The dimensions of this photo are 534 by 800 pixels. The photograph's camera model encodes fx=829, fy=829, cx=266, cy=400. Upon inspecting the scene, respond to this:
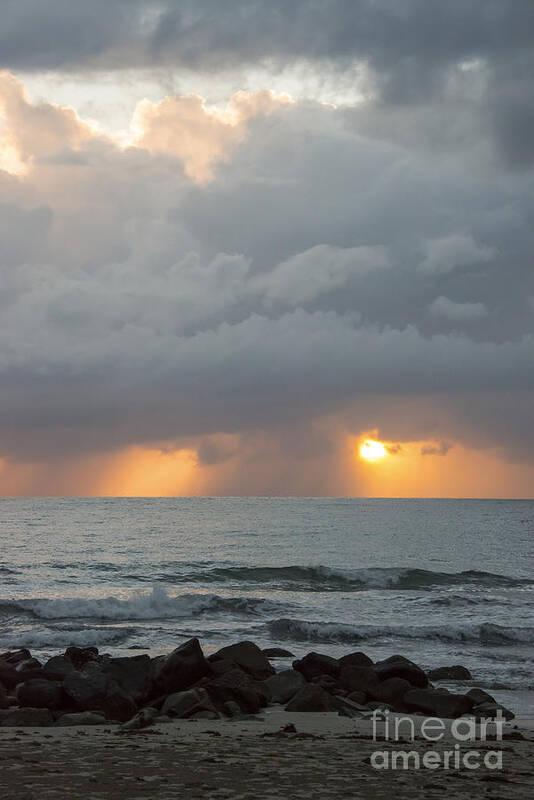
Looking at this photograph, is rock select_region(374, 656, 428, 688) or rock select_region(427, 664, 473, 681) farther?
rock select_region(427, 664, 473, 681)

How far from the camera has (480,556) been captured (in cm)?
6844

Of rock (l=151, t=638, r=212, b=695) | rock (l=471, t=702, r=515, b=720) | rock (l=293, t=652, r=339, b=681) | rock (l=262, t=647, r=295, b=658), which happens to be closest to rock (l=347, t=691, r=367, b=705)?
rock (l=293, t=652, r=339, b=681)

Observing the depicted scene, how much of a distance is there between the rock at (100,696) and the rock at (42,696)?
17 cm

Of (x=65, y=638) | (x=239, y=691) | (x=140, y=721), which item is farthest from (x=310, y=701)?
(x=65, y=638)

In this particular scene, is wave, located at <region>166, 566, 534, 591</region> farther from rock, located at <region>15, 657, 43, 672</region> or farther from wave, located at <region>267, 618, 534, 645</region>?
rock, located at <region>15, 657, 43, 672</region>

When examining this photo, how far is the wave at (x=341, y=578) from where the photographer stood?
1778 inches

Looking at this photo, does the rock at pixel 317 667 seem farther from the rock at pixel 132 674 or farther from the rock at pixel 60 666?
the rock at pixel 60 666

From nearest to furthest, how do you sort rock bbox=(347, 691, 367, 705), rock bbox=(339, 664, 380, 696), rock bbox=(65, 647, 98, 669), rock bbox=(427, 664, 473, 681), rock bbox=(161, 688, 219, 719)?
rock bbox=(161, 688, 219, 719)
rock bbox=(347, 691, 367, 705)
rock bbox=(339, 664, 380, 696)
rock bbox=(65, 647, 98, 669)
rock bbox=(427, 664, 473, 681)

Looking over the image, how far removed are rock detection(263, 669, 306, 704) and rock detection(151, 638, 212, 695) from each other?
1412 millimetres

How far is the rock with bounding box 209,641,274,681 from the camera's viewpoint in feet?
58.9

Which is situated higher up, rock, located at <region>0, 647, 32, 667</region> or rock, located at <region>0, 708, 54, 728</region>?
rock, located at <region>0, 647, 32, 667</region>

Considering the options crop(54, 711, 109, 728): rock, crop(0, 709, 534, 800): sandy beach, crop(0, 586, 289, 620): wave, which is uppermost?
crop(0, 586, 289, 620): wave

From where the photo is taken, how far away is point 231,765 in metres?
10.2

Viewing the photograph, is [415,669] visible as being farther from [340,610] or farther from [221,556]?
[221,556]
